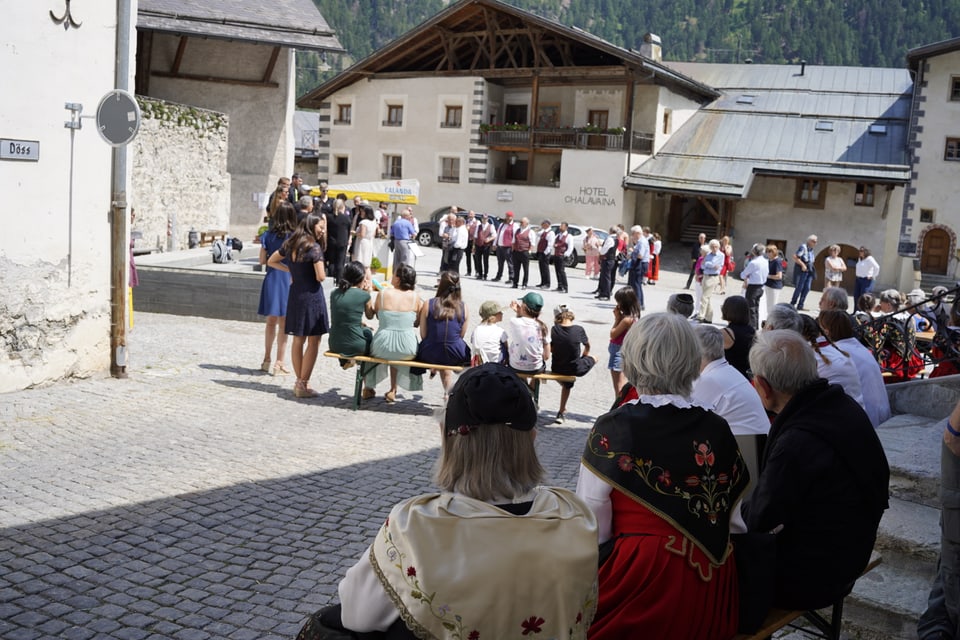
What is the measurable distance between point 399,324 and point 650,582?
6432mm

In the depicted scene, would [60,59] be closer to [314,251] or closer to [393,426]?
[314,251]

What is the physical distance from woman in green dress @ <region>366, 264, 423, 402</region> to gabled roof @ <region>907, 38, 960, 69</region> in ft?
89.7

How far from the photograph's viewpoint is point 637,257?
1892cm

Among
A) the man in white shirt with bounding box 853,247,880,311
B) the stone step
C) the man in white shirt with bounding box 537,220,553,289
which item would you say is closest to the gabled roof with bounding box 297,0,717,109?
the man in white shirt with bounding box 537,220,553,289

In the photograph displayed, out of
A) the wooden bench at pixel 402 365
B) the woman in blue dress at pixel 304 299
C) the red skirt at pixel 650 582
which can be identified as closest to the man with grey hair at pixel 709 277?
the wooden bench at pixel 402 365

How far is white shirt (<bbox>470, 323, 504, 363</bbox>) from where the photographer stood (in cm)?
893

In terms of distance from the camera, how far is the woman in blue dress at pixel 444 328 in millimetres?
9172

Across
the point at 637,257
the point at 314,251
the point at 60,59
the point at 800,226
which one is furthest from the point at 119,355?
the point at 800,226

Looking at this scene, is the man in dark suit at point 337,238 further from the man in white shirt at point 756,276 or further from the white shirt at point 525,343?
the white shirt at point 525,343

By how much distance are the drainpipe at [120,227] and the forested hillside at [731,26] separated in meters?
88.5

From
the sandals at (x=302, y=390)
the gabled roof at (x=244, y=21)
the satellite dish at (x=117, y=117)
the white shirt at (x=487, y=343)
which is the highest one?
the gabled roof at (x=244, y=21)

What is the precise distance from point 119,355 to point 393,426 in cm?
306

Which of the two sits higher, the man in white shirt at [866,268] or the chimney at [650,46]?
the chimney at [650,46]

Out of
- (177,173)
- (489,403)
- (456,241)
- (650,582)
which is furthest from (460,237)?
(489,403)
